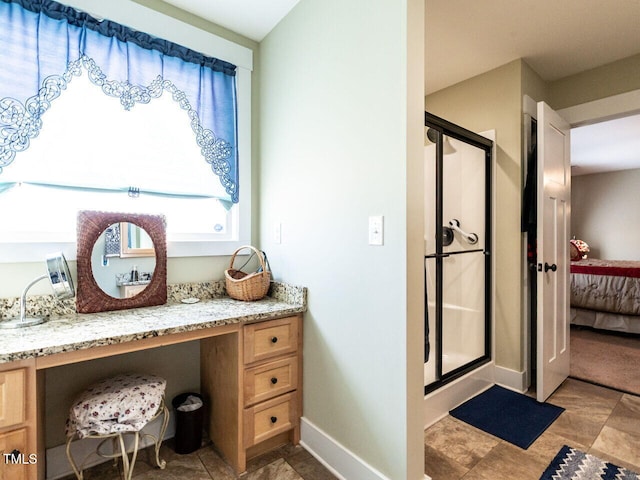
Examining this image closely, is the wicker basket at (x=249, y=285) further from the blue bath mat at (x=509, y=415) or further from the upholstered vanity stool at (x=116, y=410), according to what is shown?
the blue bath mat at (x=509, y=415)

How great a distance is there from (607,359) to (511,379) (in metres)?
1.29

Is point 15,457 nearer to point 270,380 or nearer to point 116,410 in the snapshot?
point 116,410

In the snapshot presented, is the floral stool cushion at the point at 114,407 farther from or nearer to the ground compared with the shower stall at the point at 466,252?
nearer to the ground

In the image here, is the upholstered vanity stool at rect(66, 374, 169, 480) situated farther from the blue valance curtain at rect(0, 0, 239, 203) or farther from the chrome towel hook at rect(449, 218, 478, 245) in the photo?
the chrome towel hook at rect(449, 218, 478, 245)

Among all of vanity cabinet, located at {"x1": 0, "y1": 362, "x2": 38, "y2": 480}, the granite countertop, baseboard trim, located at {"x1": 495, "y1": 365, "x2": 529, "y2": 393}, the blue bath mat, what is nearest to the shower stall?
baseboard trim, located at {"x1": 495, "y1": 365, "x2": 529, "y2": 393}

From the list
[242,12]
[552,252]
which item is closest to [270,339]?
[242,12]

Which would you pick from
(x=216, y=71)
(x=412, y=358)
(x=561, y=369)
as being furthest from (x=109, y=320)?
(x=561, y=369)

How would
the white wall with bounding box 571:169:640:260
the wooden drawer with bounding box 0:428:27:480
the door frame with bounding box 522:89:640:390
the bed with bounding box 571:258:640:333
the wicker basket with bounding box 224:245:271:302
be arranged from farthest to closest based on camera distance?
1. the white wall with bounding box 571:169:640:260
2. the bed with bounding box 571:258:640:333
3. the door frame with bounding box 522:89:640:390
4. the wicker basket with bounding box 224:245:271:302
5. the wooden drawer with bounding box 0:428:27:480

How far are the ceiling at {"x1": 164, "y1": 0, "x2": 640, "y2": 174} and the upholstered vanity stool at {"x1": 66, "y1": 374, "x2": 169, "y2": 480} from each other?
1.96 m

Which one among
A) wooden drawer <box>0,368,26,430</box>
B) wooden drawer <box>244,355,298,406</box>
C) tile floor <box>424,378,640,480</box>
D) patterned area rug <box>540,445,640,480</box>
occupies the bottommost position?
tile floor <box>424,378,640,480</box>

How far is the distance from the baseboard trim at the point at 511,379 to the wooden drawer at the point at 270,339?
1.72m

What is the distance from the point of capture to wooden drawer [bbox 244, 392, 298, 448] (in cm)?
163

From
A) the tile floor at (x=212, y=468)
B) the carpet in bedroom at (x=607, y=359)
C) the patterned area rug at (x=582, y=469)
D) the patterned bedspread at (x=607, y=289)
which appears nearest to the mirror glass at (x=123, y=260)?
the tile floor at (x=212, y=468)

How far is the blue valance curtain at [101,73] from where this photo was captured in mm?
1472
